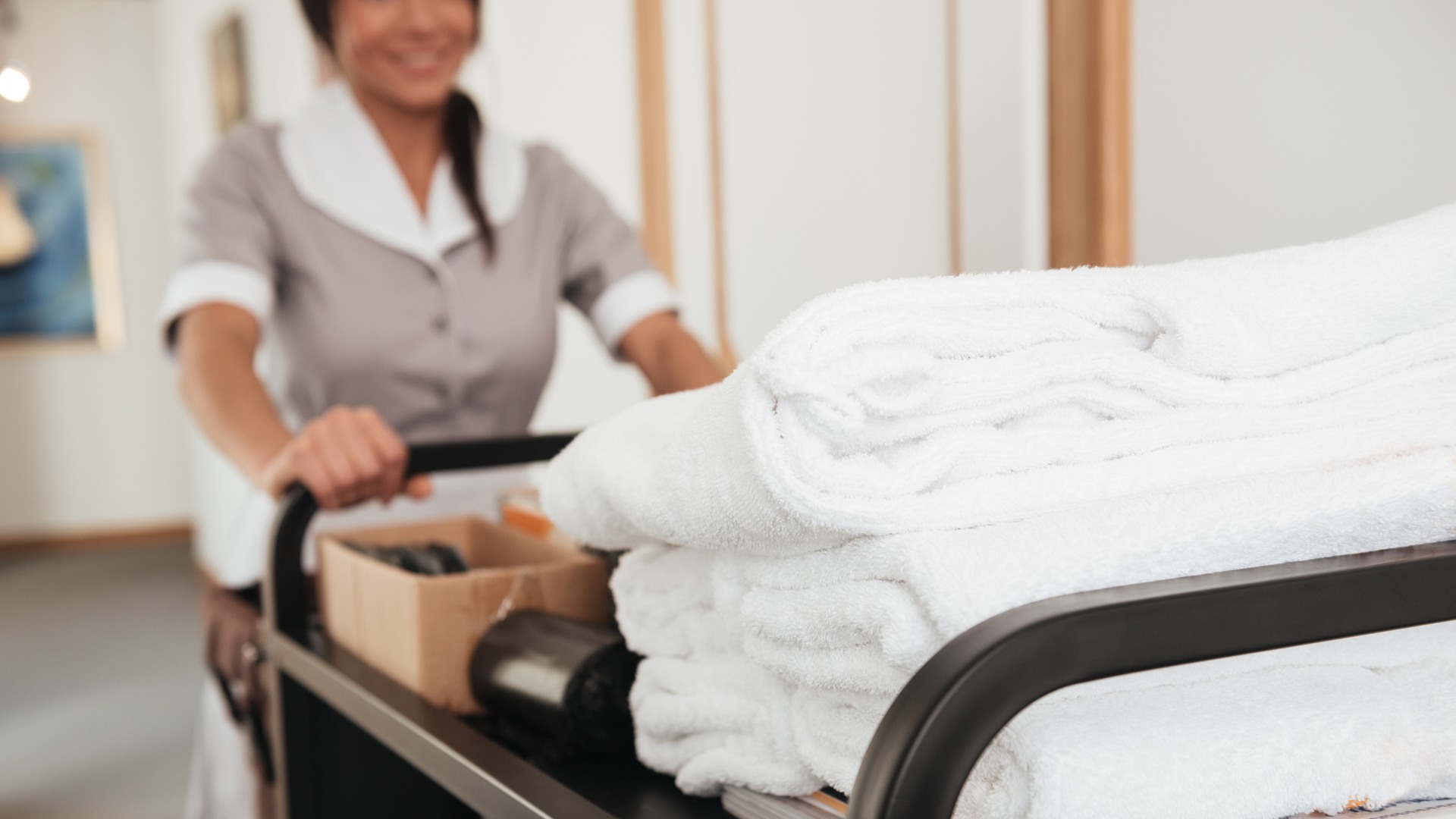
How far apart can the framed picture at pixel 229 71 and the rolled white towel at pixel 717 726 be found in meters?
3.99

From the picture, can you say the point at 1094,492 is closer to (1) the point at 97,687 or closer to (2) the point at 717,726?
(2) the point at 717,726

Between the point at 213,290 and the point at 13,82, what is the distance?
1.36ft

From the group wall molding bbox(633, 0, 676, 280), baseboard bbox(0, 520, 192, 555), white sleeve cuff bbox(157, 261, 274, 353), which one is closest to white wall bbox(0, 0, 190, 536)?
baseboard bbox(0, 520, 192, 555)

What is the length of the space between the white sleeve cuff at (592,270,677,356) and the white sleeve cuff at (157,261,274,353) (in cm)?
36

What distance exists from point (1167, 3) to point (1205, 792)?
0.79 metres

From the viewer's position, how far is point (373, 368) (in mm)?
1272

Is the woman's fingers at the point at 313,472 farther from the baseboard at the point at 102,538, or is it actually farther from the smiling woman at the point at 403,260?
the baseboard at the point at 102,538

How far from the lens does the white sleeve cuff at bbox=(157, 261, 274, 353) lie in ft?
3.63

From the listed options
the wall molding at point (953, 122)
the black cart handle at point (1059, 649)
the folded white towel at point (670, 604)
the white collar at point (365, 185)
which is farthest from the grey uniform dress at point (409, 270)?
the black cart handle at point (1059, 649)

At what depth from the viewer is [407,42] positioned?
4.00 feet

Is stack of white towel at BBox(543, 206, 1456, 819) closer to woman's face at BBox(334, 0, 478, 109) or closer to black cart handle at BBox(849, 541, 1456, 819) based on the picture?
black cart handle at BBox(849, 541, 1456, 819)

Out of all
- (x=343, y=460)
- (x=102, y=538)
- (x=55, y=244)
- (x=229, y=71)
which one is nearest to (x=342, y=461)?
(x=343, y=460)

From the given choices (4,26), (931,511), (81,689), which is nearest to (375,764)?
(931,511)

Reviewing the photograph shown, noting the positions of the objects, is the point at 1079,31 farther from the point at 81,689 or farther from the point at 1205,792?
the point at 81,689
